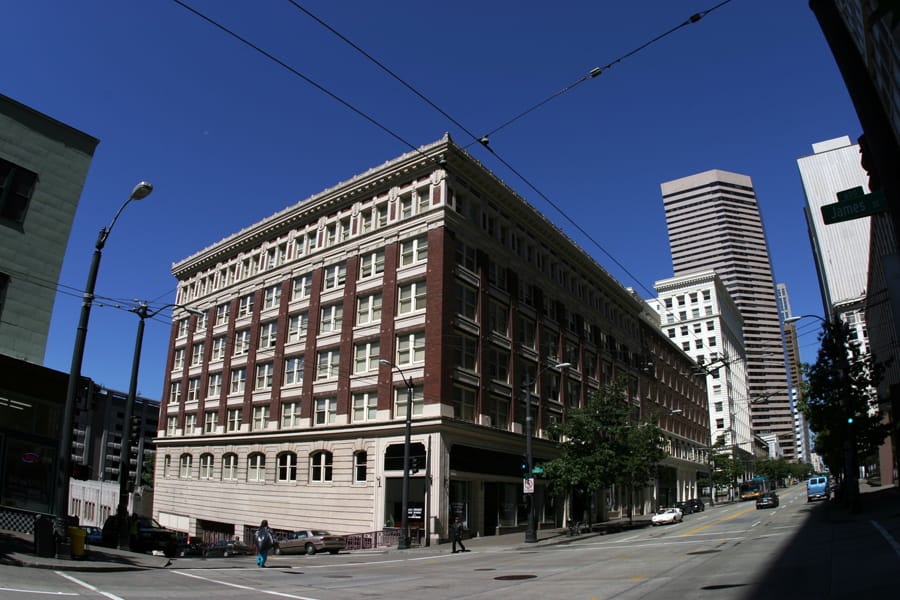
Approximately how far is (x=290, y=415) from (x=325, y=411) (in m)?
4.44

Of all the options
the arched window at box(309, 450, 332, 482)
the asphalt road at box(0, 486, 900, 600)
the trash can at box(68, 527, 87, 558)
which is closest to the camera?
the asphalt road at box(0, 486, 900, 600)

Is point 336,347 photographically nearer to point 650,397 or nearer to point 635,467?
point 635,467

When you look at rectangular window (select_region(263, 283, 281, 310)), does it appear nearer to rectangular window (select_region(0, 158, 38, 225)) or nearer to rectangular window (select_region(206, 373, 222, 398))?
rectangular window (select_region(206, 373, 222, 398))

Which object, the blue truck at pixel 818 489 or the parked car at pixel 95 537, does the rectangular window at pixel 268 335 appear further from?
the blue truck at pixel 818 489

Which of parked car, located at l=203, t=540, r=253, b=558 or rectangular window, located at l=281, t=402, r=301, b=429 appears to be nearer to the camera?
parked car, located at l=203, t=540, r=253, b=558

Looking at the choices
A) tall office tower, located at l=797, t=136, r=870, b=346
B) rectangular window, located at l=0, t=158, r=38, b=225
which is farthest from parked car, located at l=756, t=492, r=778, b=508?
tall office tower, located at l=797, t=136, r=870, b=346

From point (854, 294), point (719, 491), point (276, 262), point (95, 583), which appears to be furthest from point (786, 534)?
point (854, 294)

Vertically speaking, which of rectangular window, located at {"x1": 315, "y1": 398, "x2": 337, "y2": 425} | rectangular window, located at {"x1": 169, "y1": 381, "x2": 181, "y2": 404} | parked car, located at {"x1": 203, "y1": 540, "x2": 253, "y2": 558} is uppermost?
rectangular window, located at {"x1": 169, "y1": 381, "x2": 181, "y2": 404}

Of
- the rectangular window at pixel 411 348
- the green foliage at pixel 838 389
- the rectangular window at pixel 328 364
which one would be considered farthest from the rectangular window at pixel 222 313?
the green foliage at pixel 838 389

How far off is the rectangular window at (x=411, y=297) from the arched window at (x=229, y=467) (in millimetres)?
20997

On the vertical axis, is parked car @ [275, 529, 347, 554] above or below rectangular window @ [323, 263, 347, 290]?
below

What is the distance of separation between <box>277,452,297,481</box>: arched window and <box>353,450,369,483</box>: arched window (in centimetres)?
664

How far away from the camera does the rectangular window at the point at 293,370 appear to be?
44719mm

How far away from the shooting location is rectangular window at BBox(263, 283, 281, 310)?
161 ft
